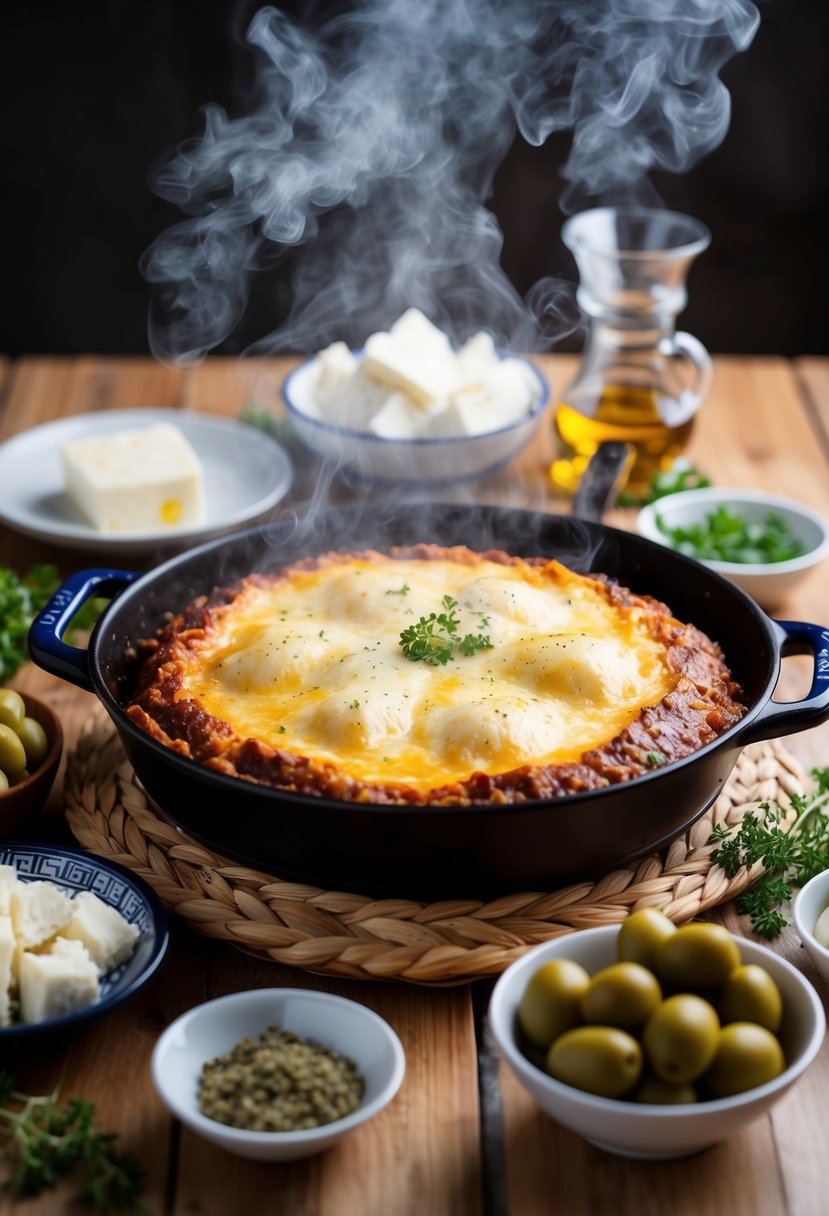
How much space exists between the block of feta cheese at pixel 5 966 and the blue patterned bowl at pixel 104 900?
0.09 feet

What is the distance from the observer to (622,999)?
1922 millimetres

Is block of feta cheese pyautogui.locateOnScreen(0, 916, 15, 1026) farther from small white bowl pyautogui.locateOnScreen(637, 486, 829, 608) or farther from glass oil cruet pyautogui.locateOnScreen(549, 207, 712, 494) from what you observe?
glass oil cruet pyautogui.locateOnScreen(549, 207, 712, 494)

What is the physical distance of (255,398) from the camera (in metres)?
5.23

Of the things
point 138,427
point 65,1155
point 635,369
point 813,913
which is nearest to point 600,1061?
point 813,913

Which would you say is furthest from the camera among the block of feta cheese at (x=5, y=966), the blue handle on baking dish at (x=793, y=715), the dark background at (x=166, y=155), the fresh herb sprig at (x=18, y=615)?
the dark background at (x=166, y=155)

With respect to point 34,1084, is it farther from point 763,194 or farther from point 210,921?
point 763,194

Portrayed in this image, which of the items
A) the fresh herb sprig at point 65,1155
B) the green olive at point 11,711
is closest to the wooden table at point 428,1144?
the fresh herb sprig at point 65,1155

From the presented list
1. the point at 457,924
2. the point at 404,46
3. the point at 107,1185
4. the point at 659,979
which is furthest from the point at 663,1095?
the point at 404,46

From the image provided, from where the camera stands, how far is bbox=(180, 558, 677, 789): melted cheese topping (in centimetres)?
248

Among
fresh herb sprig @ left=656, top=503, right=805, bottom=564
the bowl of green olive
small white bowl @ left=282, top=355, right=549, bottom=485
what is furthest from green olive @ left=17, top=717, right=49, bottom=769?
fresh herb sprig @ left=656, top=503, right=805, bottom=564

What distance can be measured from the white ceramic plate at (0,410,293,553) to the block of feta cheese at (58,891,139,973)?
176 centimetres

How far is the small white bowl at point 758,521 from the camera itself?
371 centimetres

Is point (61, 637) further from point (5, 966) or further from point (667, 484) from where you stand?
point (667, 484)

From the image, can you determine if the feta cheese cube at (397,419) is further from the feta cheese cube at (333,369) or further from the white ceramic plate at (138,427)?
the white ceramic plate at (138,427)
